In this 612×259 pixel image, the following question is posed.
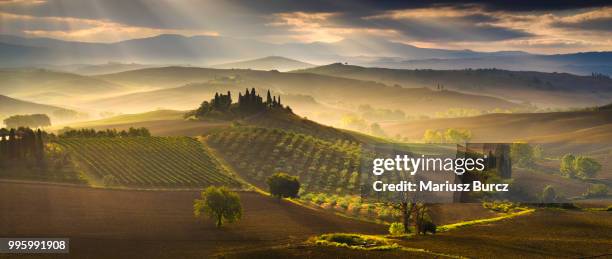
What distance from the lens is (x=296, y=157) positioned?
6457 inches

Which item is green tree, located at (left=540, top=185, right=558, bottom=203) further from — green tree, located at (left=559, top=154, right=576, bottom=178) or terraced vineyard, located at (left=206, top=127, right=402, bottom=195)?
green tree, located at (left=559, top=154, right=576, bottom=178)

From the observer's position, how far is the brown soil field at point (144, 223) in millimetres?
70688

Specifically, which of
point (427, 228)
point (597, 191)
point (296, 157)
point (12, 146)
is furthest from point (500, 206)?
point (12, 146)

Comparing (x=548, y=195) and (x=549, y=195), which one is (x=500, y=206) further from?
(x=549, y=195)

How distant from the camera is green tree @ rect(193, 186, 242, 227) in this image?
8669 cm

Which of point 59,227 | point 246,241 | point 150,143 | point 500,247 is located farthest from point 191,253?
point 150,143

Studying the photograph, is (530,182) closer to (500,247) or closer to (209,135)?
(209,135)

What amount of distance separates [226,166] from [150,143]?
23.2 metres

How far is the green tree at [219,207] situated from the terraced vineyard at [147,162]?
34472mm

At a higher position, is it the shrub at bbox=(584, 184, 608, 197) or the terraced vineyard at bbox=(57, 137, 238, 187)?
the terraced vineyard at bbox=(57, 137, 238, 187)

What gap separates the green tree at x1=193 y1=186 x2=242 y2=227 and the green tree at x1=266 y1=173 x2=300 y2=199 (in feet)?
75.1

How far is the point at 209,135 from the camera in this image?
17800 centimetres

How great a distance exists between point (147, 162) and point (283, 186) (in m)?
41.0

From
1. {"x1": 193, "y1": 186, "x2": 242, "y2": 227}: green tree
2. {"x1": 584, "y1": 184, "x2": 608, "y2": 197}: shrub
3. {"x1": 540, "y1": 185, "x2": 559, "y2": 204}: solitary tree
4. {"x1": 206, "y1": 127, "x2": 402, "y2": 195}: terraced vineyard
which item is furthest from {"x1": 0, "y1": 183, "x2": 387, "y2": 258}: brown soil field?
{"x1": 584, "y1": 184, "x2": 608, "y2": 197}: shrub
